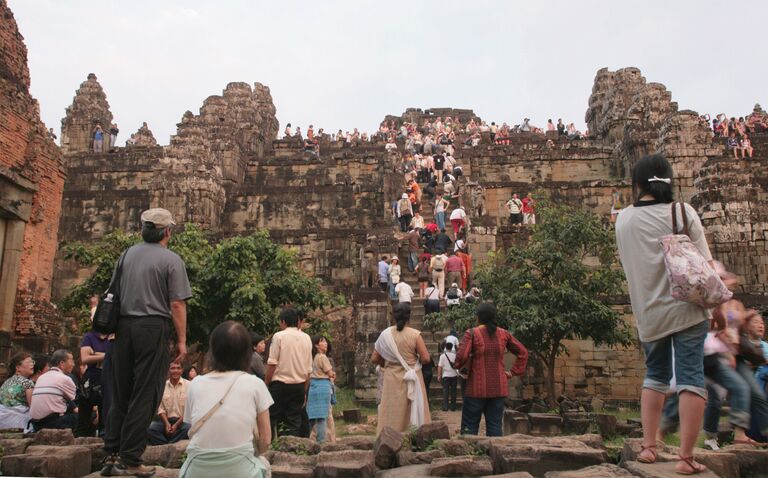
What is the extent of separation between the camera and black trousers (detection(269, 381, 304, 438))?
765cm

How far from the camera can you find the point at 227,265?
13102mm

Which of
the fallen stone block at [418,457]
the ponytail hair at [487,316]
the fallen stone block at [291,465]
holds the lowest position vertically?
the fallen stone block at [291,465]

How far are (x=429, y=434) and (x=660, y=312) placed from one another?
2523 millimetres

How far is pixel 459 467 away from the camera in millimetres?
4930

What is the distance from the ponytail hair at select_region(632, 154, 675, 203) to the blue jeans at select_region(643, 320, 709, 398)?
0.92 meters

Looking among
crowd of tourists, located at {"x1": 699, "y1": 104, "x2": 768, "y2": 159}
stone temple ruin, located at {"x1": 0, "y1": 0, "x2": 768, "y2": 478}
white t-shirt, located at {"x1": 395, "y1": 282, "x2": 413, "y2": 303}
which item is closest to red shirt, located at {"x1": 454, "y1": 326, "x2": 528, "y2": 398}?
stone temple ruin, located at {"x1": 0, "y1": 0, "x2": 768, "y2": 478}

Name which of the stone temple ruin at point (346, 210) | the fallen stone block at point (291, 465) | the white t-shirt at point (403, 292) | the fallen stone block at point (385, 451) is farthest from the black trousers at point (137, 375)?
the white t-shirt at point (403, 292)

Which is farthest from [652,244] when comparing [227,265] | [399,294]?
[399,294]

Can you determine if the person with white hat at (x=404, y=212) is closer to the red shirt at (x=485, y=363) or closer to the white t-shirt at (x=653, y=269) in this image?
the red shirt at (x=485, y=363)

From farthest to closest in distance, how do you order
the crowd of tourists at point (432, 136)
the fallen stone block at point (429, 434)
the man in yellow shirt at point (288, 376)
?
the crowd of tourists at point (432, 136) < the man in yellow shirt at point (288, 376) < the fallen stone block at point (429, 434)

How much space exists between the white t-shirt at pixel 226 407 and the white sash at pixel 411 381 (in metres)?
3.23

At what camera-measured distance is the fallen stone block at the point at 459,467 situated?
4.91m

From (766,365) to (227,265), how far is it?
30.9 feet

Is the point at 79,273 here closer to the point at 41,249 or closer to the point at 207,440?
the point at 41,249
